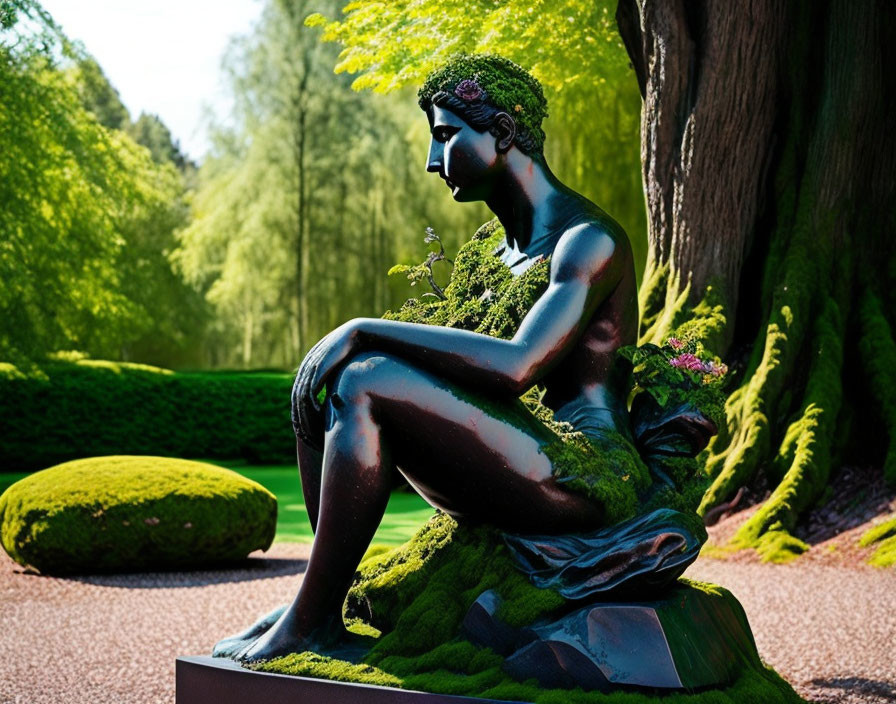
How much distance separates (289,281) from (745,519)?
21.1 m

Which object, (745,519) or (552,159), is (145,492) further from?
(552,159)

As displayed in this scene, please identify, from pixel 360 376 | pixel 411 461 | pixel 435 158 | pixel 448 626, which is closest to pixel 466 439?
pixel 411 461

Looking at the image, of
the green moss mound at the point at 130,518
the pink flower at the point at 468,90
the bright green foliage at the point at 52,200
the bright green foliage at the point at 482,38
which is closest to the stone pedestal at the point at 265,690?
the pink flower at the point at 468,90

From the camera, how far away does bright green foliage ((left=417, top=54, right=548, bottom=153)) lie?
371 centimetres

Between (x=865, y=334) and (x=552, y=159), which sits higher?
(x=552, y=159)

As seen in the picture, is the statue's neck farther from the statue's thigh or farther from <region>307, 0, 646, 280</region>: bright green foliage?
<region>307, 0, 646, 280</region>: bright green foliage

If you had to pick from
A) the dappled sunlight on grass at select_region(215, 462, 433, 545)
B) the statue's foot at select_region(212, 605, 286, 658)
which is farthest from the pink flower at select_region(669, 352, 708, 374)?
the dappled sunlight on grass at select_region(215, 462, 433, 545)

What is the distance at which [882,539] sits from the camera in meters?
8.71

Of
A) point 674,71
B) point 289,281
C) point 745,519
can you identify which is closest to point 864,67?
point 674,71

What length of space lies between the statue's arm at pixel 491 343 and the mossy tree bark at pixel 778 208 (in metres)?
6.51

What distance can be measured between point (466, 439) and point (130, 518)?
21.6ft

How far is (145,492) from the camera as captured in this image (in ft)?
30.6

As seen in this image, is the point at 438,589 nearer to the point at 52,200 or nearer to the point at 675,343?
the point at 675,343

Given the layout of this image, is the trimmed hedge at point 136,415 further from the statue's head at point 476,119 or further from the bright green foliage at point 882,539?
the statue's head at point 476,119
